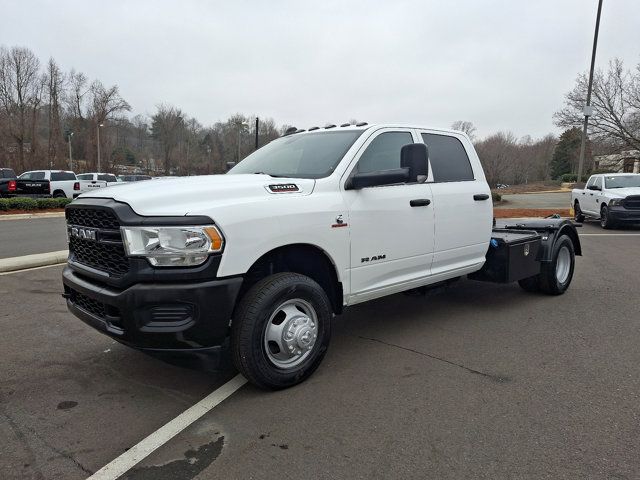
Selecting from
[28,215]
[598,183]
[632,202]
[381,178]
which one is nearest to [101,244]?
[381,178]

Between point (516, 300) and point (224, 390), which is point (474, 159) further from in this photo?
point (224, 390)

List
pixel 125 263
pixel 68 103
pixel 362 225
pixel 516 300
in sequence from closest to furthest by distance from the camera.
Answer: pixel 125 263
pixel 362 225
pixel 516 300
pixel 68 103

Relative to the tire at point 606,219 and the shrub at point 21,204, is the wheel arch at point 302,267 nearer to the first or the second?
the tire at point 606,219

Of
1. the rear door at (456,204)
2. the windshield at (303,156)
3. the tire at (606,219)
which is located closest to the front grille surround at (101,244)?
the windshield at (303,156)

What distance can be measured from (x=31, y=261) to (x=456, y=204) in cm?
717

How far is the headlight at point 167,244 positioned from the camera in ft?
9.66

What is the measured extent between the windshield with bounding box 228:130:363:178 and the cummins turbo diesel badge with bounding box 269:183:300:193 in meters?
0.36

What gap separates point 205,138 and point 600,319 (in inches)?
3321

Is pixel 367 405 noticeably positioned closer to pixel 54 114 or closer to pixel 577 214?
pixel 577 214

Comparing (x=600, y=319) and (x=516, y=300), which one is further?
(x=516, y=300)

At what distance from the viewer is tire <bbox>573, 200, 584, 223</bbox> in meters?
17.7

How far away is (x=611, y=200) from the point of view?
1482 cm

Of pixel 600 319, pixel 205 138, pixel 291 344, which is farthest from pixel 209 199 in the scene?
pixel 205 138

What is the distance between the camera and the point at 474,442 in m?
2.82
